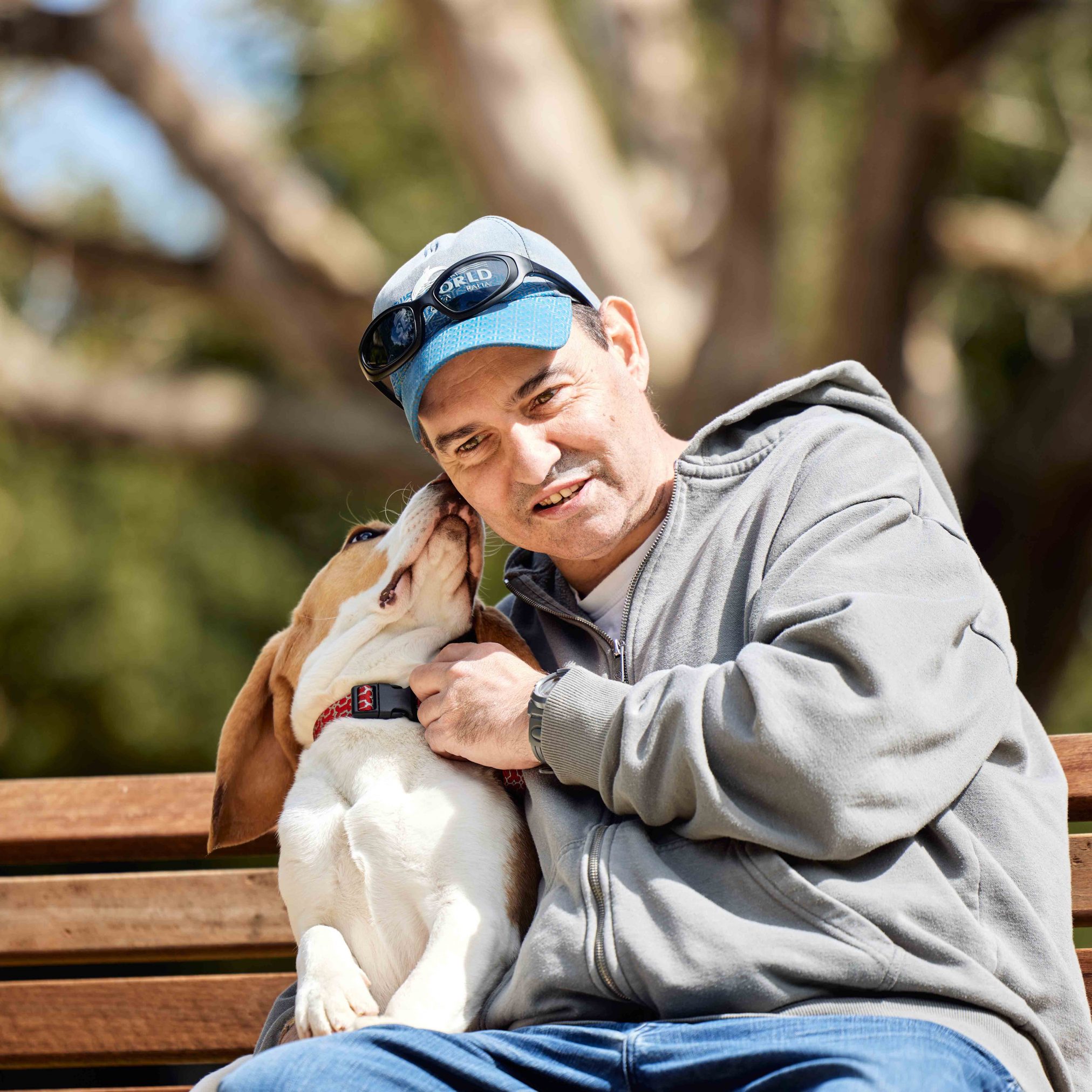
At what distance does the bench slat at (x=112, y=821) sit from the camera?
332 centimetres

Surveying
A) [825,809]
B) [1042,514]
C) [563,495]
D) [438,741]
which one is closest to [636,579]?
[563,495]

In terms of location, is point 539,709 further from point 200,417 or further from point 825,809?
point 200,417

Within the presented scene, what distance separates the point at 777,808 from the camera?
1975 millimetres

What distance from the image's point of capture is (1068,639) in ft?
29.0

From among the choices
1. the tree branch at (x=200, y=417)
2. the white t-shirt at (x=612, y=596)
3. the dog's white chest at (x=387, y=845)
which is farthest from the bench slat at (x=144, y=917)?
the tree branch at (x=200, y=417)

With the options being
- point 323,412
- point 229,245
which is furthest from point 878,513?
point 229,245

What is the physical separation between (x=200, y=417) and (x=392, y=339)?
213 inches

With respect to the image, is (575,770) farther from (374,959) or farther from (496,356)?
(496,356)

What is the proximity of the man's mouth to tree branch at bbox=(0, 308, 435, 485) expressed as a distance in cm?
500

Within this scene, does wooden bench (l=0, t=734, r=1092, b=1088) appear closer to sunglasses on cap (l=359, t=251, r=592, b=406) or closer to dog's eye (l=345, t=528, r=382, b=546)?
dog's eye (l=345, t=528, r=382, b=546)

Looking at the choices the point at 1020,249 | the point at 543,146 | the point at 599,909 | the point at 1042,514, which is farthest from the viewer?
the point at 1020,249

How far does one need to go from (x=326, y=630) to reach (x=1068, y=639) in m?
7.27

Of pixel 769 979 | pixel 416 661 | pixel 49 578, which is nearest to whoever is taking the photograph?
pixel 769 979

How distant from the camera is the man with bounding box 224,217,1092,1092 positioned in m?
1.92
